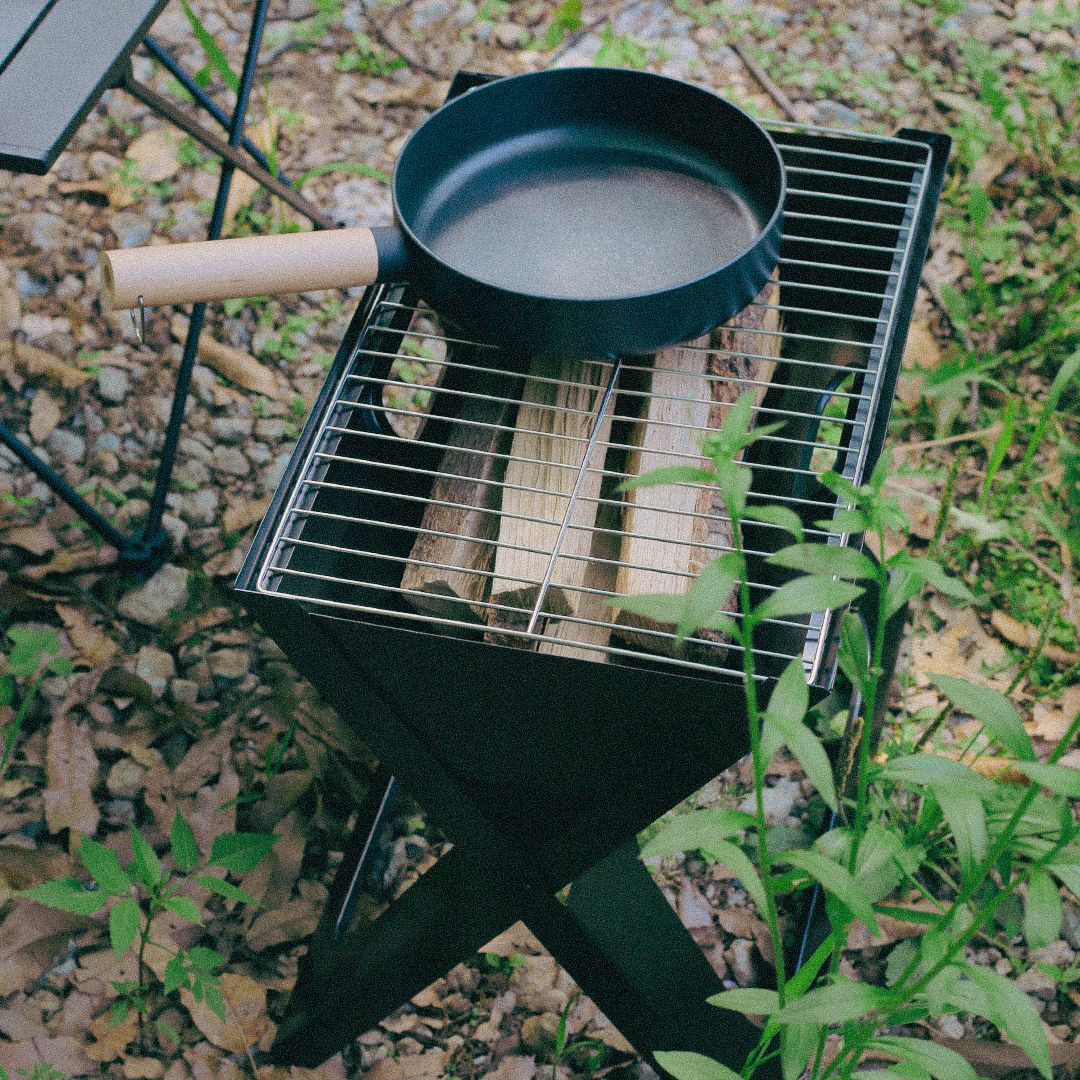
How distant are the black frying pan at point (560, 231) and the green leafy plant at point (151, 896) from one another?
0.77 metres

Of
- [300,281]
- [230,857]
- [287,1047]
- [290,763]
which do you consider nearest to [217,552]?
[290,763]

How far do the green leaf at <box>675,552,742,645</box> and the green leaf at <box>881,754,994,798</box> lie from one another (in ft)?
0.73

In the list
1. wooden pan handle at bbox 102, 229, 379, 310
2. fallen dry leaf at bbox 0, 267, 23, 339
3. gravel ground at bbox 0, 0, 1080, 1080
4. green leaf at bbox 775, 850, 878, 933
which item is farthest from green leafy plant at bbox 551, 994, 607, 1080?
fallen dry leaf at bbox 0, 267, 23, 339

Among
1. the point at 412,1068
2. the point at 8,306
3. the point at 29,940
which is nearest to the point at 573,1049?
the point at 412,1068

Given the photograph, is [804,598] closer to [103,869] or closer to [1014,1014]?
[1014,1014]

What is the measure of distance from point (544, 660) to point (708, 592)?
12.3 inches

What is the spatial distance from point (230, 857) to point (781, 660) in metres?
0.88

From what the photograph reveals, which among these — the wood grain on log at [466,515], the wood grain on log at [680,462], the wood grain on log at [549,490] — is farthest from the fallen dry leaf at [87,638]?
the wood grain on log at [680,462]

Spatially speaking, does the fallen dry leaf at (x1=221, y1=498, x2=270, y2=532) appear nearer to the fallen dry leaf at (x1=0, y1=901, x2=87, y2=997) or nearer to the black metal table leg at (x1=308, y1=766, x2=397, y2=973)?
the black metal table leg at (x1=308, y1=766, x2=397, y2=973)

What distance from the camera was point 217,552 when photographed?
7.18 ft

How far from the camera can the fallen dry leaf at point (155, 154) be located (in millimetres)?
2789

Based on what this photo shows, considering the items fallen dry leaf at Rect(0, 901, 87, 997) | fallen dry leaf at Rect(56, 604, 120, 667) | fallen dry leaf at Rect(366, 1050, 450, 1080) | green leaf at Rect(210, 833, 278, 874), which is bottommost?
fallen dry leaf at Rect(366, 1050, 450, 1080)

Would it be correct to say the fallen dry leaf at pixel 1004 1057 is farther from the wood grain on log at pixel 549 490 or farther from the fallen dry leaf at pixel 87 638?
the fallen dry leaf at pixel 87 638

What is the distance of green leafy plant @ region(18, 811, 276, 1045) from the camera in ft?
4.64
